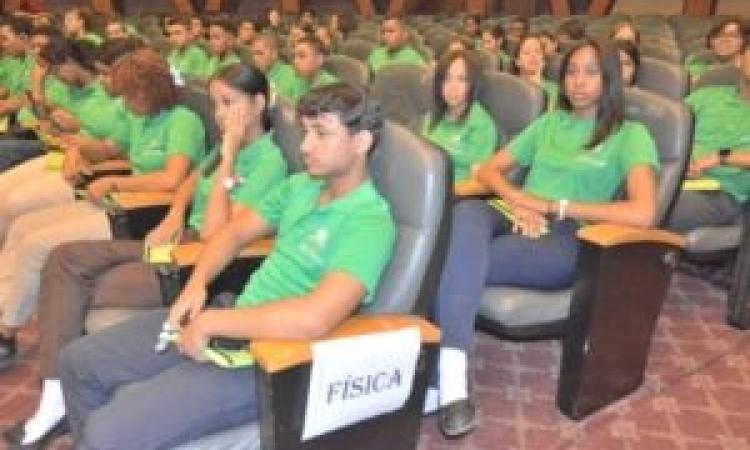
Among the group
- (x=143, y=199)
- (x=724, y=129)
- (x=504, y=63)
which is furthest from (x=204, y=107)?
(x=504, y=63)

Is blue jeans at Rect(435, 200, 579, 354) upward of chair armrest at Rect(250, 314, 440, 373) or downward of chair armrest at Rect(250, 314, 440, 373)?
downward

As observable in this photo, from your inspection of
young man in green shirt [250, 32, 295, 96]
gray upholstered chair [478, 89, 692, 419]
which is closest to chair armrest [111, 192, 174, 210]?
gray upholstered chair [478, 89, 692, 419]

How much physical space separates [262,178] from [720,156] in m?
1.73

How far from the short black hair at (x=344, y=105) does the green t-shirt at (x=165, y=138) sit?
990 millimetres

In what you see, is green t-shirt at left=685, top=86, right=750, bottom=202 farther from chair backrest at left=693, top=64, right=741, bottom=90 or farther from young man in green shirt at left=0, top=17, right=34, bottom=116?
young man in green shirt at left=0, top=17, right=34, bottom=116

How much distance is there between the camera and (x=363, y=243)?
149cm

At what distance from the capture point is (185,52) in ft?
20.3

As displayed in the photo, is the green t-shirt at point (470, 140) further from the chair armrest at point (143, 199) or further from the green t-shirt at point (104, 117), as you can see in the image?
the green t-shirt at point (104, 117)

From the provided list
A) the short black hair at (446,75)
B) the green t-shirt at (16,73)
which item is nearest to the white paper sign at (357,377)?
the short black hair at (446,75)

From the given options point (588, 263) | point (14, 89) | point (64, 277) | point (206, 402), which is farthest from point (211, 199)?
point (14, 89)

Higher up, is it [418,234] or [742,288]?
[418,234]

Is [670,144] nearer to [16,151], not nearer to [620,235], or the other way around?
[620,235]

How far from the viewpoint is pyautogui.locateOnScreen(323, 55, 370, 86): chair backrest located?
3.71 meters

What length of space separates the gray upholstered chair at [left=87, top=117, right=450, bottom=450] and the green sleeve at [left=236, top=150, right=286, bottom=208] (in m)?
0.42
